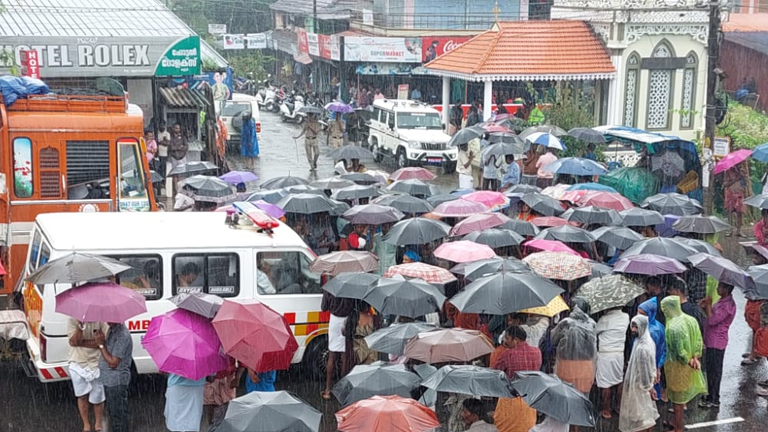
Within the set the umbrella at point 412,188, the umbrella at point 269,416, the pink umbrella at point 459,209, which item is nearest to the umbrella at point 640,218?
the pink umbrella at point 459,209

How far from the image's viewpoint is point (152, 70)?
22844mm

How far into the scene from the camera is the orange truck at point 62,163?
12523mm

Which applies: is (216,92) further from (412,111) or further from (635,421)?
(635,421)

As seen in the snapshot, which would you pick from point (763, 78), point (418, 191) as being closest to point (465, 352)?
point (418, 191)

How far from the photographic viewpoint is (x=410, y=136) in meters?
26.1

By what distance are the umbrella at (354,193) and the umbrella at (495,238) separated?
254cm

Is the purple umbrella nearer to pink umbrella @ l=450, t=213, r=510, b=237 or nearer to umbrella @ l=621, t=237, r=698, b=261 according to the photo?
umbrella @ l=621, t=237, r=698, b=261

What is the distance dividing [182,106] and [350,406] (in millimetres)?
19131

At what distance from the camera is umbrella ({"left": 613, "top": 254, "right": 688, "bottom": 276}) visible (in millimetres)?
9898

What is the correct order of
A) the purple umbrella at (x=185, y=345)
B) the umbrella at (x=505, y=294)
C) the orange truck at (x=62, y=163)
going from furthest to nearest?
the orange truck at (x=62, y=163), the umbrella at (x=505, y=294), the purple umbrella at (x=185, y=345)

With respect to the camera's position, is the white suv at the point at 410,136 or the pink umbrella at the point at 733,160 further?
the white suv at the point at 410,136

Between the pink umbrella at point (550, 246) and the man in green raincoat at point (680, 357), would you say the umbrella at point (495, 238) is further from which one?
the man in green raincoat at point (680, 357)

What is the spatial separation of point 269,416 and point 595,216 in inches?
300

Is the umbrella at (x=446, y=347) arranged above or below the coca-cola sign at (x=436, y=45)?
below
